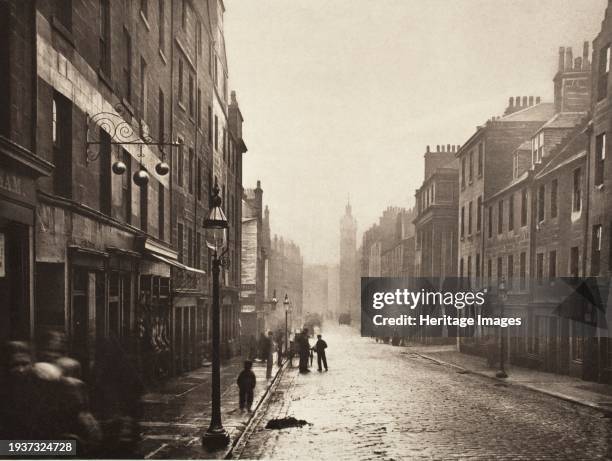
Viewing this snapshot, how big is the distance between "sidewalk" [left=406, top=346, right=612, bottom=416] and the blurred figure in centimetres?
1016

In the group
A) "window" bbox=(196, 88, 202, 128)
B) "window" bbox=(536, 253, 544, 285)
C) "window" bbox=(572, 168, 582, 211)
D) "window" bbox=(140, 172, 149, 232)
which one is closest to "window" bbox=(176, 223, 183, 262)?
"window" bbox=(140, 172, 149, 232)

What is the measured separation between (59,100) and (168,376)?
8895 millimetres

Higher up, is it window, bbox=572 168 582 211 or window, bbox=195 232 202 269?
Answer: window, bbox=572 168 582 211

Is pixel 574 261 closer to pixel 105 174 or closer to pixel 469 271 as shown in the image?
pixel 469 271

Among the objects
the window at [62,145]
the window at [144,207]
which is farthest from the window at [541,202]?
the window at [62,145]

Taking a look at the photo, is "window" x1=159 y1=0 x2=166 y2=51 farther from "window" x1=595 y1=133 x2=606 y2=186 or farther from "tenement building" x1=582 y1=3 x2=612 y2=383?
"window" x1=595 y1=133 x2=606 y2=186

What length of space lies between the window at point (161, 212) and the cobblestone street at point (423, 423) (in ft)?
17.1

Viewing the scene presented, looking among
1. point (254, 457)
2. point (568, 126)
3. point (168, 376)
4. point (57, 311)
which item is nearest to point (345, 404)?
point (168, 376)

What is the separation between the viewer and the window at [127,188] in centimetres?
1489

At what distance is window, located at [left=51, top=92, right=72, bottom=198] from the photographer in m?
11.2

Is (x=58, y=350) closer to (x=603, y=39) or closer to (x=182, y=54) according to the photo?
(x=182, y=54)

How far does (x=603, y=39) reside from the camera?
14.3m

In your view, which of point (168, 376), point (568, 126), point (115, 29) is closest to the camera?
point (115, 29)

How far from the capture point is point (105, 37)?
13617mm
